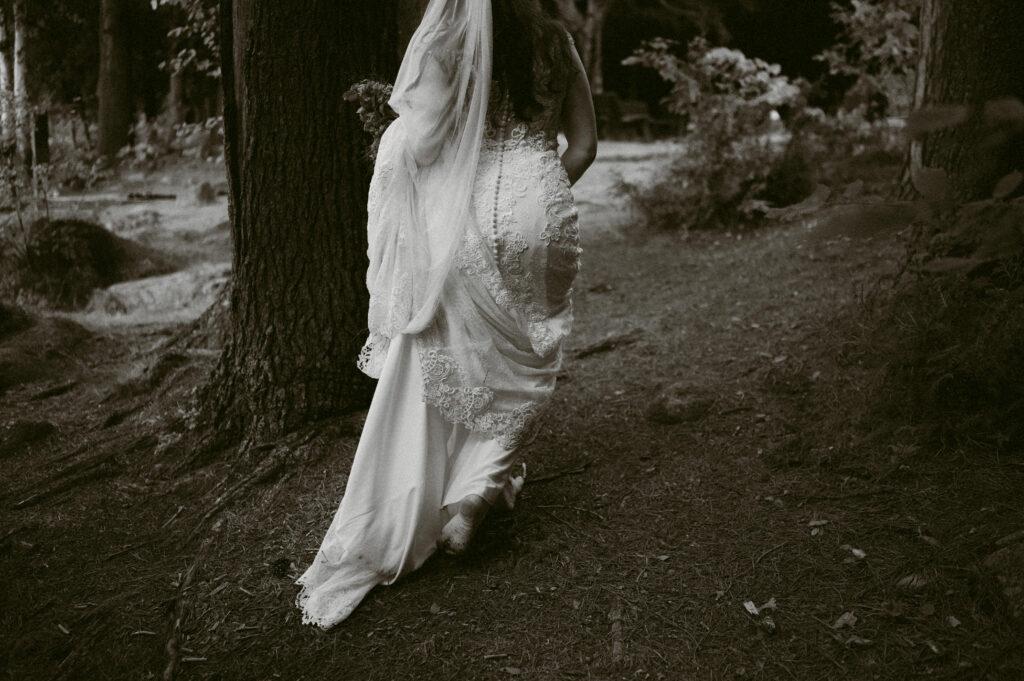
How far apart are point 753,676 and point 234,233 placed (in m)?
2.88

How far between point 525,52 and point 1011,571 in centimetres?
243

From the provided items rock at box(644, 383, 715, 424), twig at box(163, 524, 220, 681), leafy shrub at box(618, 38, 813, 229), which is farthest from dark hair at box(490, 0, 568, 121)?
leafy shrub at box(618, 38, 813, 229)

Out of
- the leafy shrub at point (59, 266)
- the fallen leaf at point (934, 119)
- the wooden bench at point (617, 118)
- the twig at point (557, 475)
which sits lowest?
the twig at point (557, 475)

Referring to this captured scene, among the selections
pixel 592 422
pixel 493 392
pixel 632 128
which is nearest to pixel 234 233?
pixel 493 392

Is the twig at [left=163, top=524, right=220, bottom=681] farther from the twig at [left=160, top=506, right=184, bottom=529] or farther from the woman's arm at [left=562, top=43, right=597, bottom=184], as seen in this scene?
the woman's arm at [left=562, top=43, right=597, bottom=184]

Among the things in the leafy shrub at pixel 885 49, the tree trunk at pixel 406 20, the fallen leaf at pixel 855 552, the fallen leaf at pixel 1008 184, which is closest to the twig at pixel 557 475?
the fallen leaf at pixel 855 552

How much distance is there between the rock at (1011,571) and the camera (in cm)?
258

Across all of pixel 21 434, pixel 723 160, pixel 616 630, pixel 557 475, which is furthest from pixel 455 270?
pixel 723 160

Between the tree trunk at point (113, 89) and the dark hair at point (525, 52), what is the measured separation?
1263cm

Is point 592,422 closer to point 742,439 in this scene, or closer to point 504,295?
point 742,439

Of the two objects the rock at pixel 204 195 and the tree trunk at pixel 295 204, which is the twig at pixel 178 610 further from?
the rock at pixel 204 195

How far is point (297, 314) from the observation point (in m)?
3.83

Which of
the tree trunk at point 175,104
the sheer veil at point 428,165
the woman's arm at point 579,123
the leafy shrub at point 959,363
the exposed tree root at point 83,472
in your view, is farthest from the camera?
the tree trunk at point 175,104

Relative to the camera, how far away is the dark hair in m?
3.08
